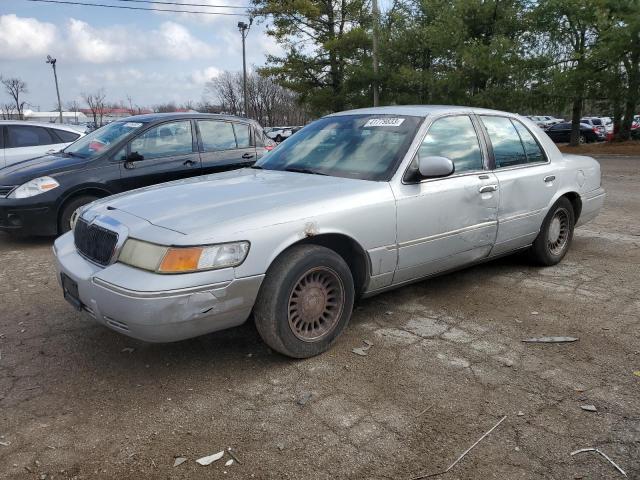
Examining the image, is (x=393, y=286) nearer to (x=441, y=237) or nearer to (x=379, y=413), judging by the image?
(x=441, y=237)

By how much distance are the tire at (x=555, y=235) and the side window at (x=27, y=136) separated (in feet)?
26.7

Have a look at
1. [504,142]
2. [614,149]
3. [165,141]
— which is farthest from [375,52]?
[504,142]

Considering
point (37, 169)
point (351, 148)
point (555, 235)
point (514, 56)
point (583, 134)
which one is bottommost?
point (555, 235)

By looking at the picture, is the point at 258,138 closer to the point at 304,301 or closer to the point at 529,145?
the point at 529,145

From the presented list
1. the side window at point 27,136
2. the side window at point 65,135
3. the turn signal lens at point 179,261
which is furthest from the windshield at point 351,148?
the side window at point 27,136

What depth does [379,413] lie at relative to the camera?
282 cm

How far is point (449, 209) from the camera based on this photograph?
159 inches

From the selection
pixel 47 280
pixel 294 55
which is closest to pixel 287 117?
pixel 294 55

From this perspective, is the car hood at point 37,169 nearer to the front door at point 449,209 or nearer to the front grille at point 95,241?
the front grille at point 95,241

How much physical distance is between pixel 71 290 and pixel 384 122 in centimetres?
252

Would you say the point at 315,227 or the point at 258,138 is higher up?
the point at 258,138

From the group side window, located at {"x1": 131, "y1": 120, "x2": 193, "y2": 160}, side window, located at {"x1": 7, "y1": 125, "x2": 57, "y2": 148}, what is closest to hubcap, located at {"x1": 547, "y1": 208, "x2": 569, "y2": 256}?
side window, located at {"x1": 131, "y1": 120, "x2": 193, "y2": 160}

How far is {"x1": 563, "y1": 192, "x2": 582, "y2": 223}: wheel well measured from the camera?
540 centimetres

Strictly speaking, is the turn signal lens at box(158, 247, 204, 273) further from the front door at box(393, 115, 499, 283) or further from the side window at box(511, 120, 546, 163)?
the side window at box(511, 120, 546, 163)
